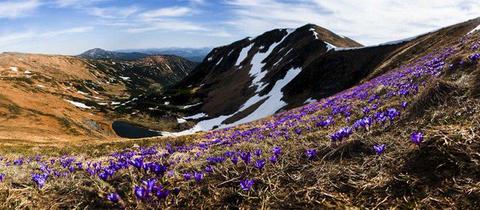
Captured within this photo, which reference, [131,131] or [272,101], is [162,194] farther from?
[131,131]

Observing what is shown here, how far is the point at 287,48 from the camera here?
157 metres

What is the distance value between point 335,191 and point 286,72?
123242 millimetres

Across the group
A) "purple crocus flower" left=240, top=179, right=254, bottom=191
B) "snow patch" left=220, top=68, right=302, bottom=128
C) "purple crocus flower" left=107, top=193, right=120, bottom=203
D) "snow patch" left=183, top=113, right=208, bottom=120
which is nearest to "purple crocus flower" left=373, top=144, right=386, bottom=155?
"purple crocus flower" left=240, top=179, right=254, bottom=191

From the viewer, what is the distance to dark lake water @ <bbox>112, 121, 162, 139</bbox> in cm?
12516

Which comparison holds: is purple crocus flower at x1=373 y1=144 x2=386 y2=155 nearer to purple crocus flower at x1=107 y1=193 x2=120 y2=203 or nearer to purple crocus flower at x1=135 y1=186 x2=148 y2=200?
purple crocus flower at x1=135 y1=186 x2=148 y2=200

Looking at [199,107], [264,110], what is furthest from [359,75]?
[199,107]

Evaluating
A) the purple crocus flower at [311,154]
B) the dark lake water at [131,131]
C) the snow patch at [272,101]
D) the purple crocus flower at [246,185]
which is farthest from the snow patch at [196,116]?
the purple crocus flower at [246,185]

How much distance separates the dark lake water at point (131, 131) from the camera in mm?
125162

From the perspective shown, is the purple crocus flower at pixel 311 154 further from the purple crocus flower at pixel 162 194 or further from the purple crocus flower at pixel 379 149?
the purple crocus flower at pixel 162 194

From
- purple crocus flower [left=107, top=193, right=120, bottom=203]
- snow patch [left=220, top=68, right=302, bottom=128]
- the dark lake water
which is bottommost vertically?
the dark lake water

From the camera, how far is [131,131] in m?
132

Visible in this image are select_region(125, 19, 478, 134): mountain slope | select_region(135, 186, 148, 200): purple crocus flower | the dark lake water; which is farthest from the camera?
the dark lake water

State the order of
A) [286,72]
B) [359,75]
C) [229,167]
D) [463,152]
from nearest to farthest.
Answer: [463,152]
[229,167]
[359,75]
[286,72]

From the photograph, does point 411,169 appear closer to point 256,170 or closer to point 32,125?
point 256,170
